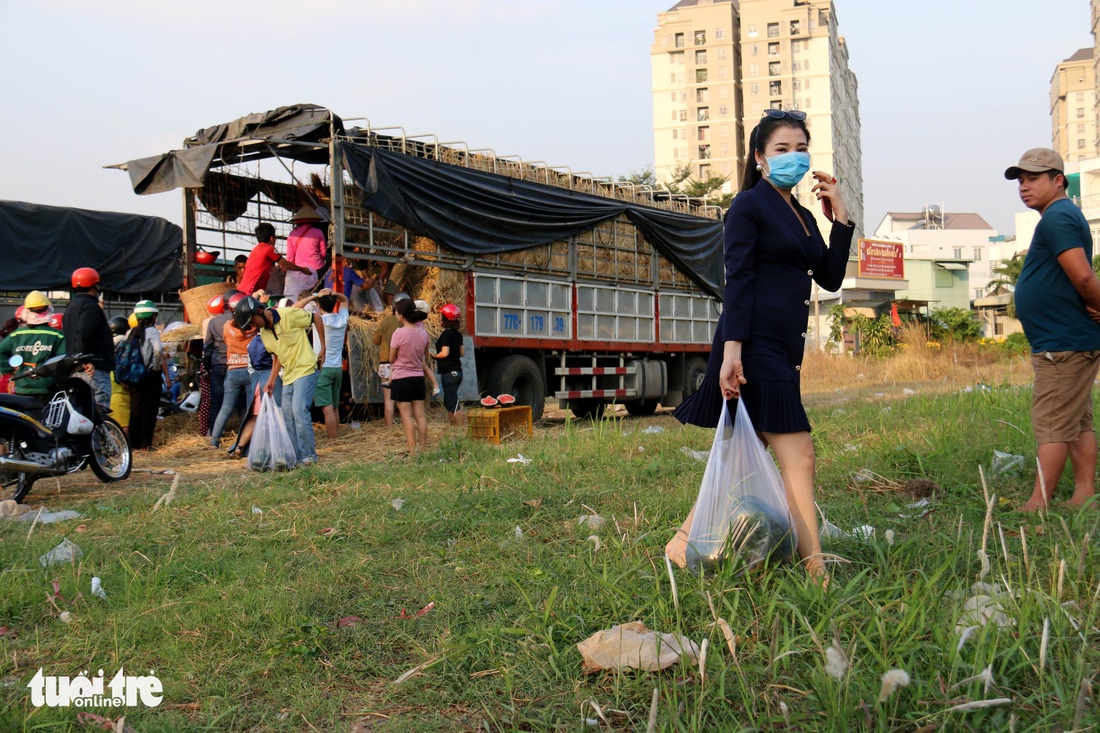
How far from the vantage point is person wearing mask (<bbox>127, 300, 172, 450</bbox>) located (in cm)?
1018

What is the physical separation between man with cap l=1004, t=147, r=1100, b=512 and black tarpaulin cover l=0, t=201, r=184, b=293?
1424 cm

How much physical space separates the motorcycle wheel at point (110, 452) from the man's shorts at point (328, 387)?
Answer: 2.35 metres

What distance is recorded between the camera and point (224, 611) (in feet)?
12.1

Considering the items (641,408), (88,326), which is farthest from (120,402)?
(641,408)

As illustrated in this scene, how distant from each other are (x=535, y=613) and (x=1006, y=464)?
3486 mm

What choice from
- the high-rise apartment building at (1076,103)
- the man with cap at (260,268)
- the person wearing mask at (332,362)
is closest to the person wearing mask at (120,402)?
the man with cap at (260,268)

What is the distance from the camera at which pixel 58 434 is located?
736 centimetres

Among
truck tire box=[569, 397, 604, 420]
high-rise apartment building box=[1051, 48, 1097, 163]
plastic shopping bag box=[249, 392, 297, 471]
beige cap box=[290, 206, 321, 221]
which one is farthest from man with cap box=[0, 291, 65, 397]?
high-rise apartment building box=[1051, 48, 1097, 163]

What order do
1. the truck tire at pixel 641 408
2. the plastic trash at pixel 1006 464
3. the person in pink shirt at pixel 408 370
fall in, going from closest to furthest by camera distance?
the plastic trash at pixel 1006 464 → the person in pink shirt at pixel 408 370 → the truck tire at pixel 641 408

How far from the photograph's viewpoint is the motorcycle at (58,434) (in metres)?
6.97

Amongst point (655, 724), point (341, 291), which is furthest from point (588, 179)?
point (655, 724)

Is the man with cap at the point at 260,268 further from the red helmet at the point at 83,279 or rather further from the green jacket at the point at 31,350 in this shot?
the green jacket at the point at 31,350

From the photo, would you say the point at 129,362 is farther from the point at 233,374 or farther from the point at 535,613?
the point at 535,613

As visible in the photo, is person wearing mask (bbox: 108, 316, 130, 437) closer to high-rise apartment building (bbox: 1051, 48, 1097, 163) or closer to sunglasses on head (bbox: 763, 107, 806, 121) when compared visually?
sunglasses on head (bbox: 763, 107, 806, 121)
